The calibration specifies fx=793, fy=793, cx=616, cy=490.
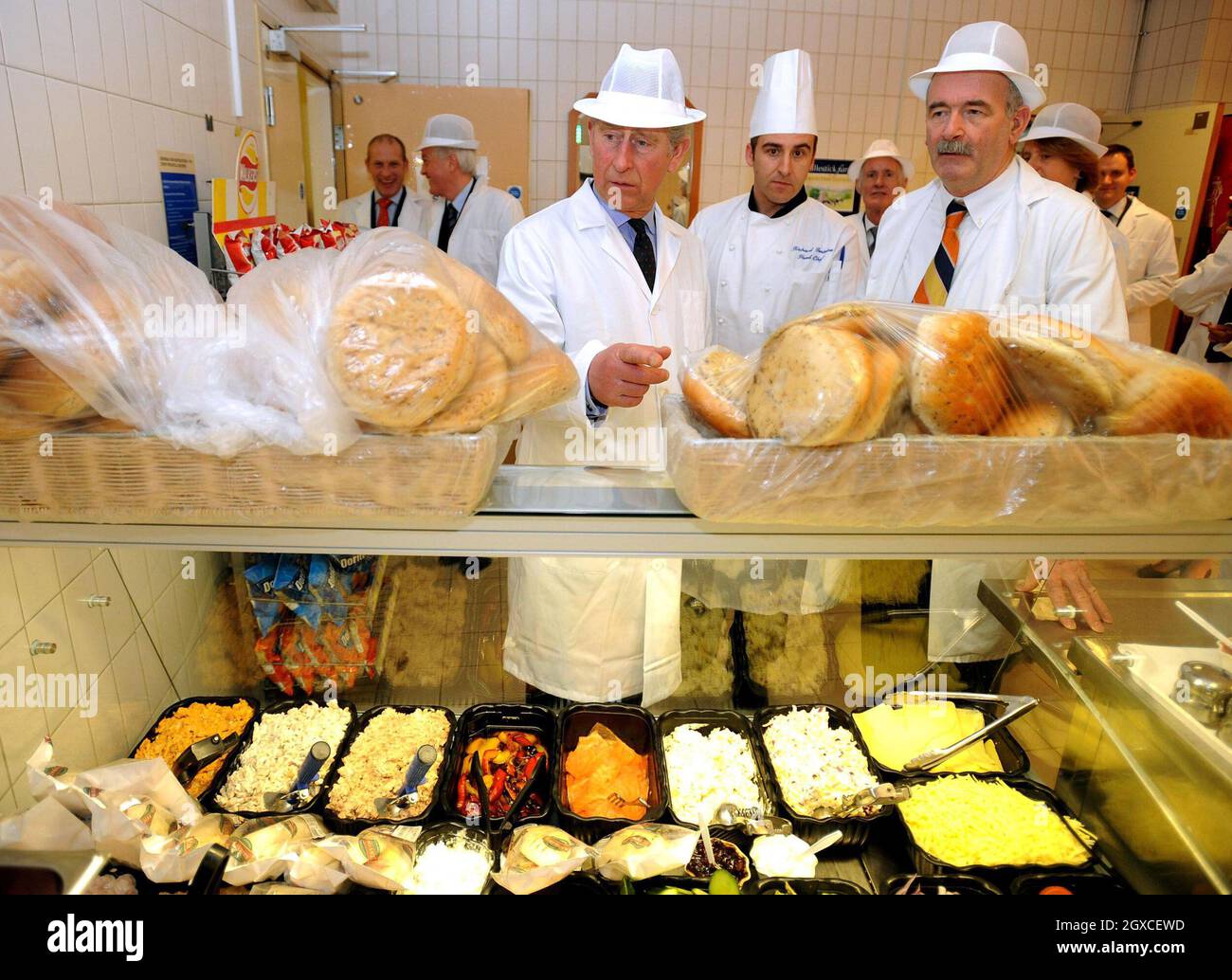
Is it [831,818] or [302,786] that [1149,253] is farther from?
[302,786]

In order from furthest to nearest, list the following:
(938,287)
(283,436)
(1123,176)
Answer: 1. (1123,176)
2. (938,287)
3. (283,436)

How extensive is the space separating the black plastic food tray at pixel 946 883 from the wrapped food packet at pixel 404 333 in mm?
1074

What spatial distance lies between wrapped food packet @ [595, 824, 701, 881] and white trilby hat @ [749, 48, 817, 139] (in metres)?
2.57

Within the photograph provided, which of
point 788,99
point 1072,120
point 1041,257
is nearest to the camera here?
point 1041,257

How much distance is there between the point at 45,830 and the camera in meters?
1.28

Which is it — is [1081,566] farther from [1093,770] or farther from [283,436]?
[283,436]

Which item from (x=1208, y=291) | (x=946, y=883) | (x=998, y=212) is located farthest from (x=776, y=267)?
(x=1208, y=291)

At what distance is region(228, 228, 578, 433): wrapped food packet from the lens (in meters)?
0.92

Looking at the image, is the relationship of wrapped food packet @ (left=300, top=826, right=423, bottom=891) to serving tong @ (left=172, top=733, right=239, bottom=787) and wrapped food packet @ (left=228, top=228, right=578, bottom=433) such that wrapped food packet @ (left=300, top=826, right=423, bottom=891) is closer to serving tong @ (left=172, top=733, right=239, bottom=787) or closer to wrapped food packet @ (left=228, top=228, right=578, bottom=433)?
serving tong @ (left=172, top=733, right=239, bottom=787)

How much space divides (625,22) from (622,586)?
5024mm

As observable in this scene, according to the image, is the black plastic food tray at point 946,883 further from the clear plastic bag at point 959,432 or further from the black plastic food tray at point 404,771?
the black plastic food tray at point 404,771

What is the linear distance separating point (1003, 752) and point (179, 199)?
2.85 metres
